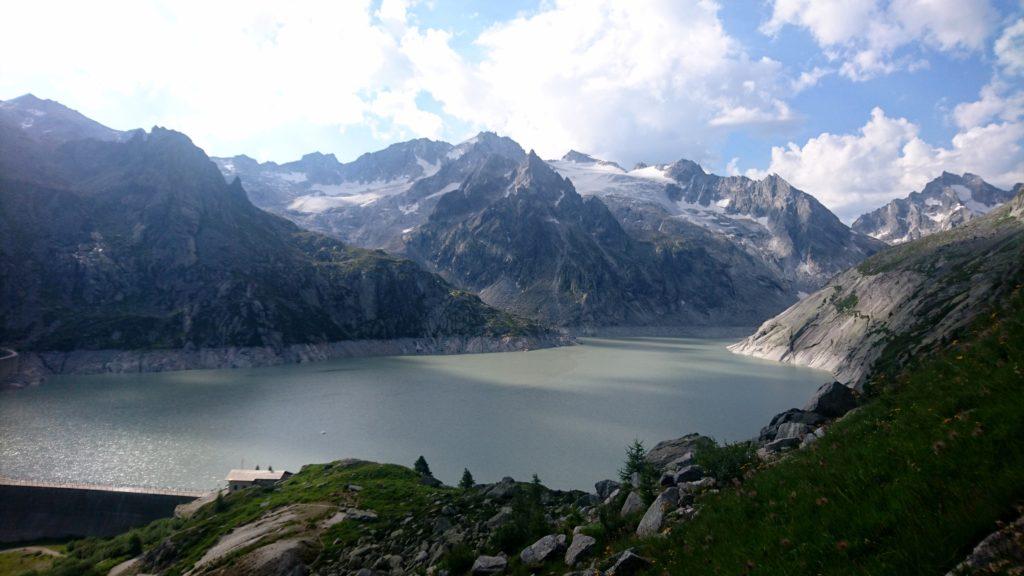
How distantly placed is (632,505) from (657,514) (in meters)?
3.10

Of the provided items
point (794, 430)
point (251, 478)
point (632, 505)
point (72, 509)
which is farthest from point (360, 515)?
point (72, 509)

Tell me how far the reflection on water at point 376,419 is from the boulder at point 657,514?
3985 cm

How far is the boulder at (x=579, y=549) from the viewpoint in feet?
45.4

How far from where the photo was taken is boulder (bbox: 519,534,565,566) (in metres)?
15.0

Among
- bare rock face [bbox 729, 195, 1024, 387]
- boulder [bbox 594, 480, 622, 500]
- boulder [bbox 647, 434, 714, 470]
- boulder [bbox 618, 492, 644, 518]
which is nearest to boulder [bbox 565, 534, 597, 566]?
boulder [bbox 618, 492, 644, 518]

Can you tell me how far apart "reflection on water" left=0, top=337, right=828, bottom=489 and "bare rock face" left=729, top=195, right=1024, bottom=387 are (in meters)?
14.7

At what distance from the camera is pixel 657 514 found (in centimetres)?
1362

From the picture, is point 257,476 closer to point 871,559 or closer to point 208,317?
point 871,559

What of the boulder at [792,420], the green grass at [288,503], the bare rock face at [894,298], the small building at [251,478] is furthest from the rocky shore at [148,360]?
the bare rock face at [894,298]

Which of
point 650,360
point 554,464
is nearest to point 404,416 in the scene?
point 554,464

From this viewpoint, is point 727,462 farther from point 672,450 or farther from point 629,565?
point 672,450

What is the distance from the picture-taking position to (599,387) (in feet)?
384

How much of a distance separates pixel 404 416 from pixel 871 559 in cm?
8931

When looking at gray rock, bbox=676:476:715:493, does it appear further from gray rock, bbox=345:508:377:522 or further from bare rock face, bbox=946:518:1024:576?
gray rock, bbox=345:508:377:522
